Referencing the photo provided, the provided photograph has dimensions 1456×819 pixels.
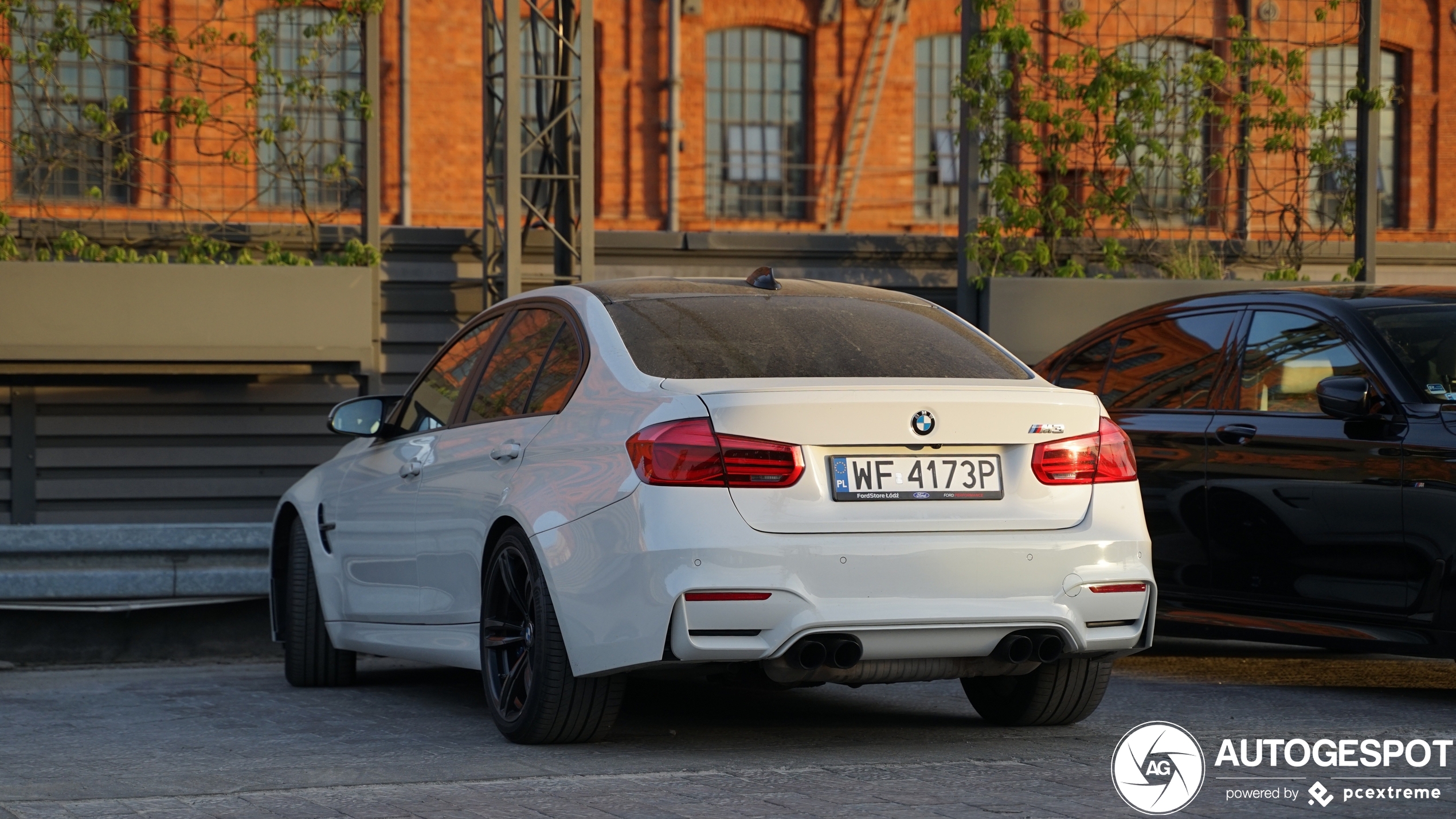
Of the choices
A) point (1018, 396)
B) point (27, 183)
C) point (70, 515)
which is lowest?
point (70, 515)

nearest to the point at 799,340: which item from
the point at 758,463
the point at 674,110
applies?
the point at 758,463

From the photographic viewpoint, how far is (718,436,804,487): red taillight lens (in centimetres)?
485

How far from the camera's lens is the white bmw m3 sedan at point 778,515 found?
4836mm

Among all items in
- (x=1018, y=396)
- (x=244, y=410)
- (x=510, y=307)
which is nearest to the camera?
(x=1018, y=396)

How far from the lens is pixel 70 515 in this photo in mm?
13359

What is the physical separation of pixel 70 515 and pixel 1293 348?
952cm

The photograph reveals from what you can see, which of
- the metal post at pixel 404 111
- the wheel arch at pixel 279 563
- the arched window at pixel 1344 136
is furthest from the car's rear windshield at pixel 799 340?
the metal post at pixel 404 111

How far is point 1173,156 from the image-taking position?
559 inches

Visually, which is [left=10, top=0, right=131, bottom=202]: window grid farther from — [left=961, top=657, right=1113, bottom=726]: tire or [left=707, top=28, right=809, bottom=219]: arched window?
[left=707, top=28, right=809, bottom=219]: arched window

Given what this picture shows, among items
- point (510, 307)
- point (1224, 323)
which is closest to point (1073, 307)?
point (1224, 323)

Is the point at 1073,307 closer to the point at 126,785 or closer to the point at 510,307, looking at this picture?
the point at 510,307

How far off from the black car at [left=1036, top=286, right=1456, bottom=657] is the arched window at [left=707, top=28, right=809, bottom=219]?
2202 centimetres

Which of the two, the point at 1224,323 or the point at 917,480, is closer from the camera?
the point at 917,480

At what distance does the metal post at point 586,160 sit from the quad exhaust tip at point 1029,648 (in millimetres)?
8670
